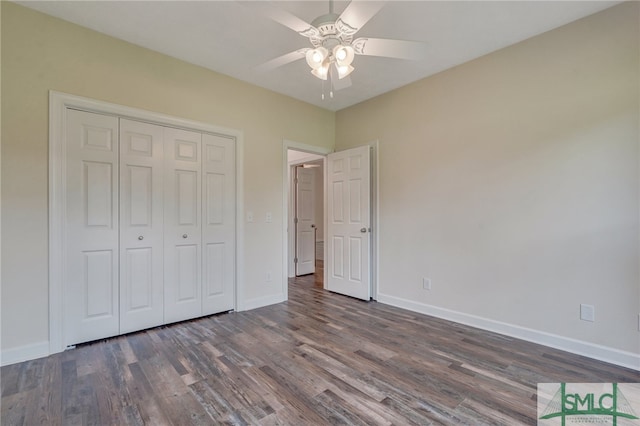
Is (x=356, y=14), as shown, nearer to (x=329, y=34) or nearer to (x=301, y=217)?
(x=329, y=34)

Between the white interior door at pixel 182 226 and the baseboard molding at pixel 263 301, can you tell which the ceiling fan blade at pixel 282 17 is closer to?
the white interior door at pixel 182 226

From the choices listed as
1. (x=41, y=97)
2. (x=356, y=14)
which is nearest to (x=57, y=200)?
(x=41, y=97)

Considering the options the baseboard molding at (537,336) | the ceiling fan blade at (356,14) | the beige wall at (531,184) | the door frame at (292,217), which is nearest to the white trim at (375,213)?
the beige wall at (531,184)

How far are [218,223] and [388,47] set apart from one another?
2470 mm

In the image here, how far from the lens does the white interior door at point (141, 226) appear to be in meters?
2.71

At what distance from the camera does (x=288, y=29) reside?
2.46 metres

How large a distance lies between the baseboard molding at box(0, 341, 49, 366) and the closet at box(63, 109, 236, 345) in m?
0.15

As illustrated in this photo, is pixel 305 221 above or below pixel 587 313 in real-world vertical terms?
above

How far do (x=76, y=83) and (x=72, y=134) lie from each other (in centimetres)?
43

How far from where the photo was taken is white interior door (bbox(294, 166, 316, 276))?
542cm

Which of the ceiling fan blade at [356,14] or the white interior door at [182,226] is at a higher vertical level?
the ceiling fan blade at [356,14]

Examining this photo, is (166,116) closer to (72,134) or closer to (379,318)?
(72,134)

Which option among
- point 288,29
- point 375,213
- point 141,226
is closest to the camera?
point 288,29

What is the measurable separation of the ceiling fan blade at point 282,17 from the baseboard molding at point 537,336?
2.97 metres
